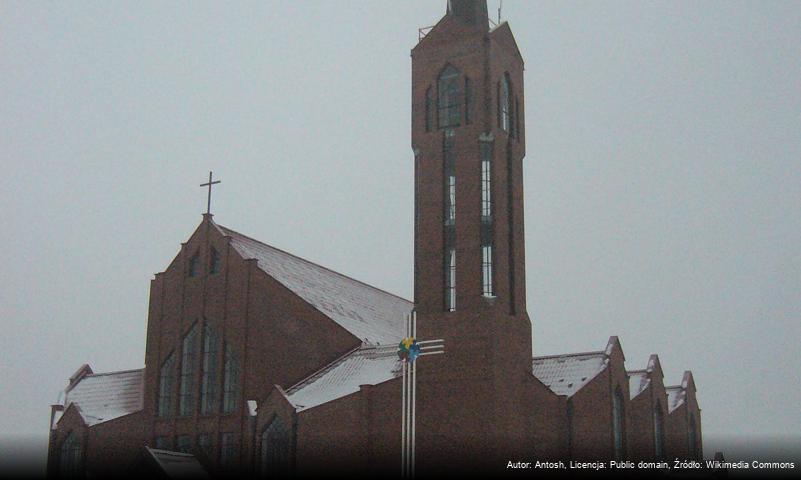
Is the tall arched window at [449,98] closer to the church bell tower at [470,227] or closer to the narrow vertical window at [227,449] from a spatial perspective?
the church bell tower at [470,227]

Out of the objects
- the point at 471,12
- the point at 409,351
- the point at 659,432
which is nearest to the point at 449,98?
the point at 471,12

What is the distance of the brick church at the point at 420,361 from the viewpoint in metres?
34.9

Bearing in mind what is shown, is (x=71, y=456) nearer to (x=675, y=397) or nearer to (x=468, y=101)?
(x=468, y=101)

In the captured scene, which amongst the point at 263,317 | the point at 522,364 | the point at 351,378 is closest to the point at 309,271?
the point at 263,317

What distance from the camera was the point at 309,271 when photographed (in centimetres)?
4675

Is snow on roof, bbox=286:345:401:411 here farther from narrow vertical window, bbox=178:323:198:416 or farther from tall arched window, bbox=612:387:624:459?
tall arched window, bbox=612:387:624:459

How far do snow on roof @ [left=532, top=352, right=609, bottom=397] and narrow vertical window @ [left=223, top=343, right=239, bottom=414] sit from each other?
1201 centimetres

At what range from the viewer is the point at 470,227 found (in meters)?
36.7

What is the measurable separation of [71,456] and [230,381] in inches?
308

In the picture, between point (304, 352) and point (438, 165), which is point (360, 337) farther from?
point (438, 165)

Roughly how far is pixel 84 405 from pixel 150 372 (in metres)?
5.29

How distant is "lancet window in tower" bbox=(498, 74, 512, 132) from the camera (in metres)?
38.4

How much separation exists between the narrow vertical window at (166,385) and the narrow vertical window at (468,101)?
52.7ft

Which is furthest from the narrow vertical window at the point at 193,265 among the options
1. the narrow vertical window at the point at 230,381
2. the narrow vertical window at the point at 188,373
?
the narrow vertical window at the point at 230,381
